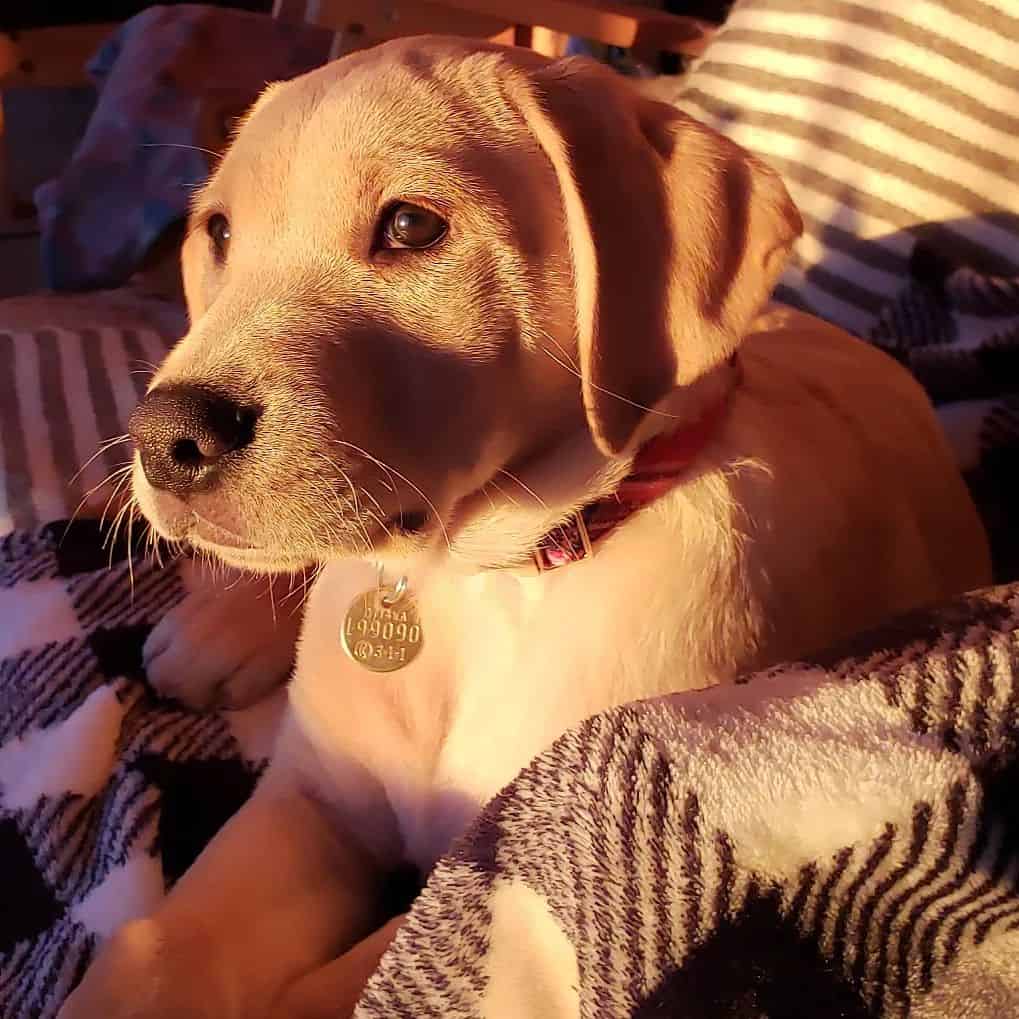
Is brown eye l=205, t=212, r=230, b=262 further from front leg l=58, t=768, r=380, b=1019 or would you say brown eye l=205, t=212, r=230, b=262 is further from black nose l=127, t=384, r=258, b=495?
front leg l=58, t=768, r=380, b=1019

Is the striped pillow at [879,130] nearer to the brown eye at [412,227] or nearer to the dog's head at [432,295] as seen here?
the dog's head at [432,295]

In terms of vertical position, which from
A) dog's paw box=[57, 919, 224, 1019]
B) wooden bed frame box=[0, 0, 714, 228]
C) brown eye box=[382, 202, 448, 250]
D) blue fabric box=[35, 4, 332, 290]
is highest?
brown eye box=[382, 202, 448, 250]

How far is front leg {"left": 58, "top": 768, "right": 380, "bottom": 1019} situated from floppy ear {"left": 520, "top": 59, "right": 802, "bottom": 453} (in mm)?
415

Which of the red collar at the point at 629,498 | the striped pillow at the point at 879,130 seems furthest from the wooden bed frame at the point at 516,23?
the red collar at the point at 629,498

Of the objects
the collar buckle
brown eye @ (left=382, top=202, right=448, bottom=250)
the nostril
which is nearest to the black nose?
the nostril

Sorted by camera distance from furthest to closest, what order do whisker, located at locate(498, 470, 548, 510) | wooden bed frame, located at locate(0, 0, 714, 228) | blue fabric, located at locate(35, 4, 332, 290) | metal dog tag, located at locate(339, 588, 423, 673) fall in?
blue fabric, located at locate(35, 4, 332, 290) < wooden bed frame, located at locate(0, 0, 714, 228) < metal dog tag, located at locate(339, 588, 423, 673) < whisker, located at locate(498, 470, 548, 510)

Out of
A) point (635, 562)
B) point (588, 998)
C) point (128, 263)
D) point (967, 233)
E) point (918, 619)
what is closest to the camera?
point (588, 998)

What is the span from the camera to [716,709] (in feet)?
2.15

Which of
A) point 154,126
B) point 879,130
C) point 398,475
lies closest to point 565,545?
point 398,475

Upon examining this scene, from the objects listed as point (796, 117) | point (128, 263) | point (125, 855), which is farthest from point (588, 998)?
point (128, 263)

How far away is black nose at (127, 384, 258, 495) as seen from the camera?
2.18 ft

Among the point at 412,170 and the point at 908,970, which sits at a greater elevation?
the point at 412,170

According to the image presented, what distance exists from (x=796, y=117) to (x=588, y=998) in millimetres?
1363

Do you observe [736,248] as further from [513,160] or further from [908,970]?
[908,970]
